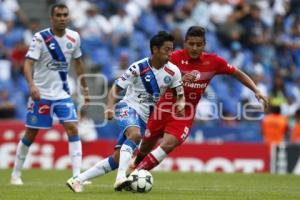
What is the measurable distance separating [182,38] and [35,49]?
11.4m

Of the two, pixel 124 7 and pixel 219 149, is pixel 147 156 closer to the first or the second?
pixel 219 149

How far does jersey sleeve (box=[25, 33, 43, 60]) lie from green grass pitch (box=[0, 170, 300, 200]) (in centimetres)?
206

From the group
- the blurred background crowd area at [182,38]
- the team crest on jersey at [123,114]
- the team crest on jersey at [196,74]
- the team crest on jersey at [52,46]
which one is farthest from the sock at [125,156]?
the blurred background crowd area at [182,38]

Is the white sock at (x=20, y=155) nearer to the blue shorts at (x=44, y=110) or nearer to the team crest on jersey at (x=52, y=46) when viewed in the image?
the blue shorts at (x=44, y=110)

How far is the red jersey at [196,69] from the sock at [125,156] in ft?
5.58

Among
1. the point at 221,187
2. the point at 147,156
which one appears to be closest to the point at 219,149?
the point at 221,187

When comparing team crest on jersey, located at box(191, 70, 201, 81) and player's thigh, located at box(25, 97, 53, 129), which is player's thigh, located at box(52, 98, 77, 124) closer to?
player's thigh, located at box(25, 97, 53, 129)

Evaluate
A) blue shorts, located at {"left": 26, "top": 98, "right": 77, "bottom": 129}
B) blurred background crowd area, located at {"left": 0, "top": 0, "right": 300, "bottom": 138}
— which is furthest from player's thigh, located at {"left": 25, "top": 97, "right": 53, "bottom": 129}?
blurred background crowd area, located at {"left": 0, "top": 0, "right": 300, "bottom": 138}

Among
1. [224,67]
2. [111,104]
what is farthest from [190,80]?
[111,104]

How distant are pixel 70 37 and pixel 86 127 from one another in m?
7.81

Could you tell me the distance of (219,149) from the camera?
21.3 meters

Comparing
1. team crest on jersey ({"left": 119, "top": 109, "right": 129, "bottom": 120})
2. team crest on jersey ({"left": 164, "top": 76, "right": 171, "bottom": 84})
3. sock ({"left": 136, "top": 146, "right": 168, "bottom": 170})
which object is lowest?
sock ({"left": 136, "top": 146, "right": 168, "bottom": 170})

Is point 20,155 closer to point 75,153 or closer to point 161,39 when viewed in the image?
point 75,153

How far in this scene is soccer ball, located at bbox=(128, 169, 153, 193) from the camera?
12133mm
